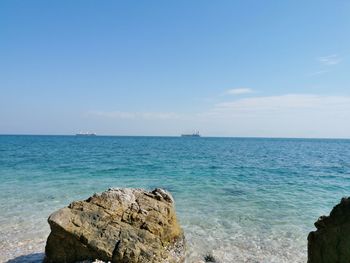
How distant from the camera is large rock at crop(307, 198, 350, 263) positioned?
588 centimetres

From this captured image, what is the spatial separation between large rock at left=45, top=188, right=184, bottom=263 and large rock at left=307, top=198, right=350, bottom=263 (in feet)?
11.9

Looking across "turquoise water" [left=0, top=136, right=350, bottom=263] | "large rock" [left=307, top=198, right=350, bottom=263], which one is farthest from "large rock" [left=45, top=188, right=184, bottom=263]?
"large rock" [left=307, top=198, right=350, bottom=263]

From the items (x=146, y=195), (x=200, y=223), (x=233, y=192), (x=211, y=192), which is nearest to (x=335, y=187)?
(x=233, y=192)

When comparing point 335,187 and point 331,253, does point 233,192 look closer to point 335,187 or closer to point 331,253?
point 335,187

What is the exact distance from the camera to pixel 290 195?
19578mm

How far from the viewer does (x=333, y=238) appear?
611cm

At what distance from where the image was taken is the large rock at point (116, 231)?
303 inches

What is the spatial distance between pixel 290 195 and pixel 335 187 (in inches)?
212

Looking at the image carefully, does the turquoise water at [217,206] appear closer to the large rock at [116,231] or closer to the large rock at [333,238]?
the large rock at [116,231]

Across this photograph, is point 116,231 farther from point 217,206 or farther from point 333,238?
point 217,206

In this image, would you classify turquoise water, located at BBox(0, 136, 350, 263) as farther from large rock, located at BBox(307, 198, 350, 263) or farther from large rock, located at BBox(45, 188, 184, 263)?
large rock, located at BBox(307, 198, 350, 263)

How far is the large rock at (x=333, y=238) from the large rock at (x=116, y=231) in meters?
3.61

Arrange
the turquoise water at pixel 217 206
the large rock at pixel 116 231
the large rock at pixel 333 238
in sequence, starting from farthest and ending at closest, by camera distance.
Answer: the turquoise water at pixel 217 206
the large rock at pixel 116 231
the large rock at pixel 333 238

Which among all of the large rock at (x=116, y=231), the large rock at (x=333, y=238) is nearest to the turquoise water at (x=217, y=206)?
the large rock at (x=116, y=231)
